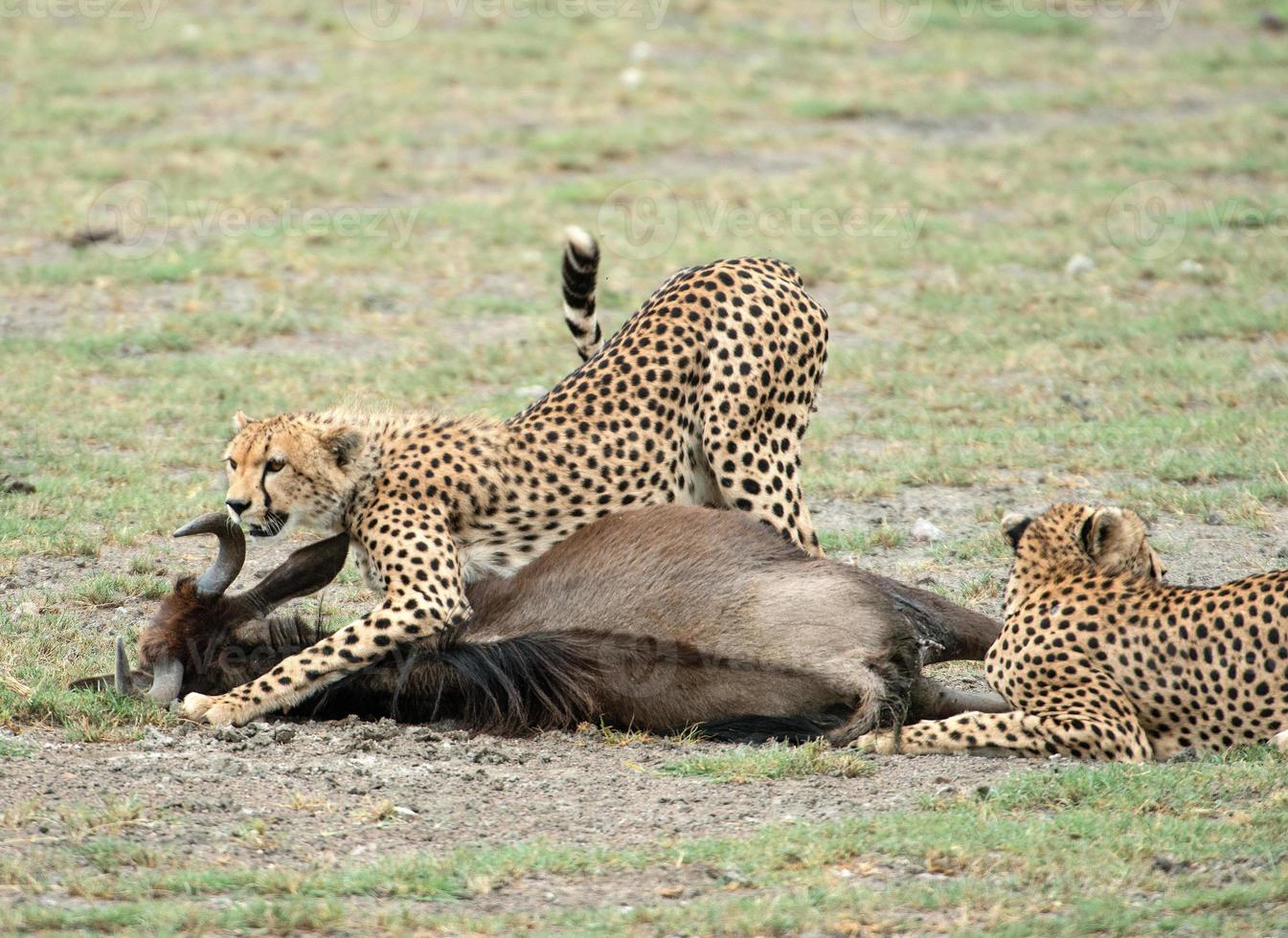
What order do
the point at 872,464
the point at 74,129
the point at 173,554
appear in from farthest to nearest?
the point at 74,129, the point at 872,464, the point at 173,554

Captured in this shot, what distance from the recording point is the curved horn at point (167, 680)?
5773mm

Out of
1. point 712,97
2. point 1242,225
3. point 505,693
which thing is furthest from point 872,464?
point 712,97

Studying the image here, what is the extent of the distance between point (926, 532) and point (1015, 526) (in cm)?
167

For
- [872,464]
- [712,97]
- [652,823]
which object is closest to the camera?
[652,823]

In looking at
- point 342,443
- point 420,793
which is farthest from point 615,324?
point 420,793

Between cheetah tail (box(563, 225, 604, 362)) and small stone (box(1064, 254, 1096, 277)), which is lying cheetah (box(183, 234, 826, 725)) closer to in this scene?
cheetah tail (box(563, 225, 604, 362))

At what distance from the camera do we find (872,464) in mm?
8828

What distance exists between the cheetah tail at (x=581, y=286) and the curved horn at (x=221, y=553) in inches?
77.3

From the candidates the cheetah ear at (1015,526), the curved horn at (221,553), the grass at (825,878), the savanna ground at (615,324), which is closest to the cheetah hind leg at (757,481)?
the savanna ground at (615,324)

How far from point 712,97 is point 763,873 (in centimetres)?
1291

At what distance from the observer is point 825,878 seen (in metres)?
4.46

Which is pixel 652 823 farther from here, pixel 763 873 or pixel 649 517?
pixel 649 517

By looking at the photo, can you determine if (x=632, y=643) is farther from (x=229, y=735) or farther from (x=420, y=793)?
(x=229, y=735)

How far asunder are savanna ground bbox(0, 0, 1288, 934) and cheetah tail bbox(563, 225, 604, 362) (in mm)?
1352
